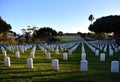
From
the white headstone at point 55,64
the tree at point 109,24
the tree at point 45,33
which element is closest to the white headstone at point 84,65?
the white headstone at point 55,64

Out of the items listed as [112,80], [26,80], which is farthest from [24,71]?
[112,80]

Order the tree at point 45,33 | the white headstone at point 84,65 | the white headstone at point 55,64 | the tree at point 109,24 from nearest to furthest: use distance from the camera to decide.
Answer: the white headstone at point 84,65, the white headstone at point 55,64, the tree at point 109,24, the tree at point 45,33

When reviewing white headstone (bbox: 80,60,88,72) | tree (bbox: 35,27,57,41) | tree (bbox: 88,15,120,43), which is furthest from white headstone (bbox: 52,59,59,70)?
tree (bbox: 35,27,57,41)

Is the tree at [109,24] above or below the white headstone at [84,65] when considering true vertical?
above

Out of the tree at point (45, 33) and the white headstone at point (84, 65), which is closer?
the white headstone at point (84, 65)

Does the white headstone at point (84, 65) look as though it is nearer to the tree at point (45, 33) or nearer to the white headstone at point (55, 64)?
the white headstone at point (55, 64)

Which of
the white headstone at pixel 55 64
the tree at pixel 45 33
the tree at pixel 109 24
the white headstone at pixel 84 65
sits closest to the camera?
the white headstone at pixel 84 65

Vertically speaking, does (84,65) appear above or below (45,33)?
below

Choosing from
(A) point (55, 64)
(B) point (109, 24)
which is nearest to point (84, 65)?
(A) point (55, 64)

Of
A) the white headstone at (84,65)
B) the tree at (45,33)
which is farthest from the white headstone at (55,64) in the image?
the tree at (45,33)

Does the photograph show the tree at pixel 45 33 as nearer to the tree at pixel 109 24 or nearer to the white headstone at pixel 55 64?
the tree at pixel 109 24

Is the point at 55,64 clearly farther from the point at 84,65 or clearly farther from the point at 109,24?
the point at 109,24

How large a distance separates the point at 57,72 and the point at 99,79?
2614 millimetres

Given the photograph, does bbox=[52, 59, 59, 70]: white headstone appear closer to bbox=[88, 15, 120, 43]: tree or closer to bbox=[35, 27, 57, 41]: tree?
bbox=[88, 15, 120, 43]: tree
